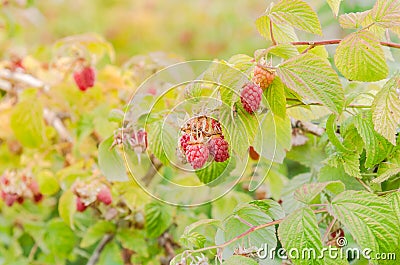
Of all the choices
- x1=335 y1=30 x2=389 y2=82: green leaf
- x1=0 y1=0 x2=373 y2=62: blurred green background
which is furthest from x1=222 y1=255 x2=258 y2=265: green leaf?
x1=0 y1=0 x2=373 y2=62: blurred green background

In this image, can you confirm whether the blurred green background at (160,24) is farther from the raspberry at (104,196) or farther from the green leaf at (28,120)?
the raspberry at (104,196)

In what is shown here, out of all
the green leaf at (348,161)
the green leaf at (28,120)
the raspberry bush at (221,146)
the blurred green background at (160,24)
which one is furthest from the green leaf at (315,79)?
the blurred green background at (160,24)

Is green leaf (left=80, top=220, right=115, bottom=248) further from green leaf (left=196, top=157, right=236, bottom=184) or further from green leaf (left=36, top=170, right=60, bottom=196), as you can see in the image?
green leaf (left=196, top=157, right=236, bottom=184)

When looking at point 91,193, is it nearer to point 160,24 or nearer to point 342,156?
point 342,156

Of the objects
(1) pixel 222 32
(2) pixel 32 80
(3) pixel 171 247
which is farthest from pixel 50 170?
(1) pixel 222 32

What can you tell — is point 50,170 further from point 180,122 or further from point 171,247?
point 180,122
